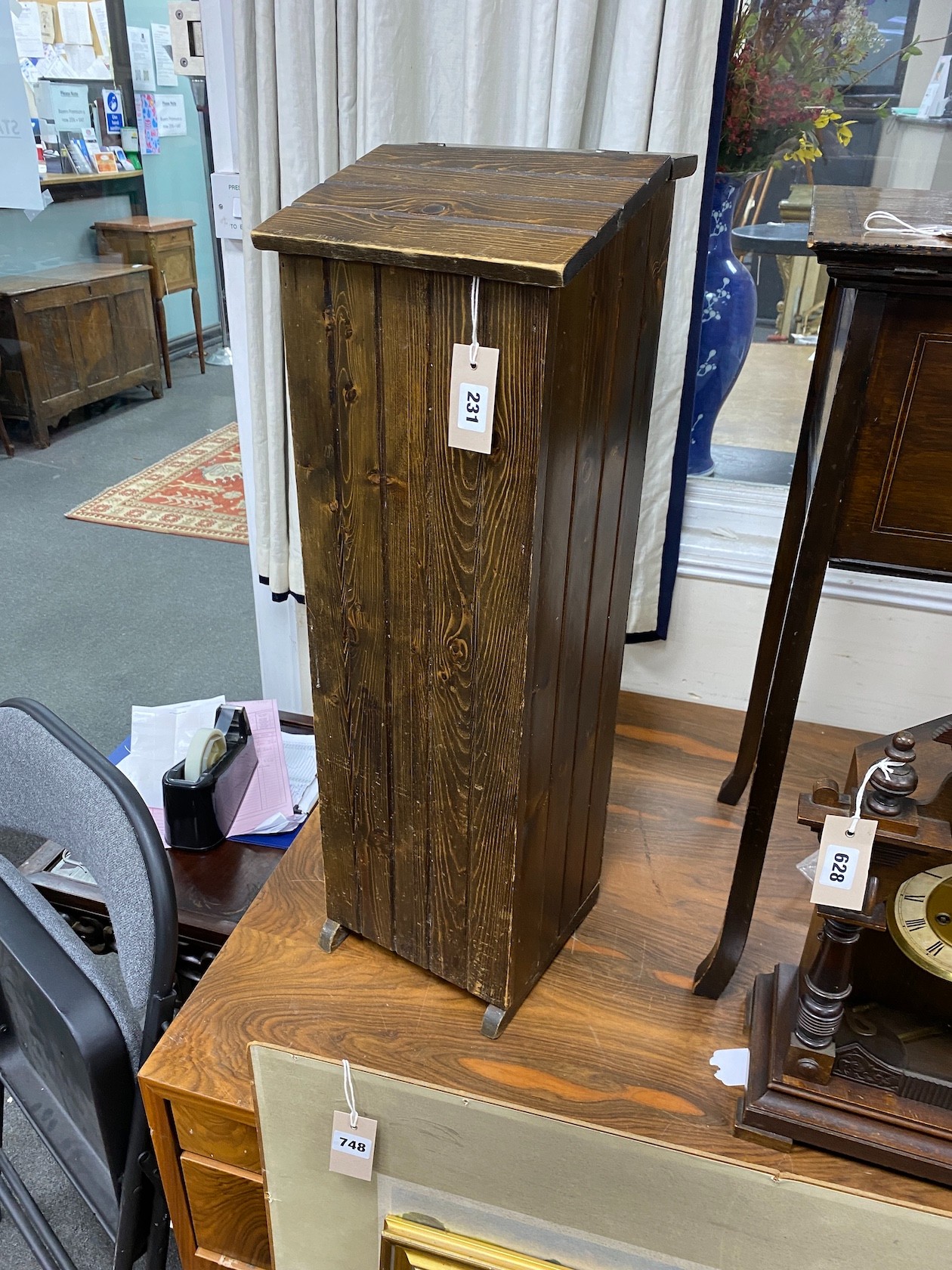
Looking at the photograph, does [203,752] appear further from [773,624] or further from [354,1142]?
[773,624]

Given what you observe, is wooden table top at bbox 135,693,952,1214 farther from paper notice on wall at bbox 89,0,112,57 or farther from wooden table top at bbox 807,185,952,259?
paper notice on wall at bbox 89,0,112,57

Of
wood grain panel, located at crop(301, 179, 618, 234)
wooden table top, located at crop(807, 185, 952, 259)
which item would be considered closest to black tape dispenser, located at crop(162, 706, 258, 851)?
wood grain panel, located at crop(301, 179, 618, 234)

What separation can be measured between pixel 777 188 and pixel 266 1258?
63.9 inches

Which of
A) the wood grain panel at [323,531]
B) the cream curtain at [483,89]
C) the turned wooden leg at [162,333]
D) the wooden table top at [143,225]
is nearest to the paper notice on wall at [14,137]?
the wooden table top at [143,225]

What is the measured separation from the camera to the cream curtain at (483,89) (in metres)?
1.14

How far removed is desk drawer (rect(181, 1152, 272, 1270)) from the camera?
1.08 meters

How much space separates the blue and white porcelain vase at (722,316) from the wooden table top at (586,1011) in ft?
2.22

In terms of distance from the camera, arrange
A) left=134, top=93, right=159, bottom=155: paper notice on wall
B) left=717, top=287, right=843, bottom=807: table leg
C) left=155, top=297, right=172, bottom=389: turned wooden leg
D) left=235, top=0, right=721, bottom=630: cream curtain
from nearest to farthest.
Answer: left=717, top=287, right=843, bottom=807: table leg < left=235, top=0, right=721, bottom=630: cream curtain < left=134, top=93, right=159, bottom=155: paper notice on wall < left=155, top=297, right=172, bottom=389: turned wooden leg

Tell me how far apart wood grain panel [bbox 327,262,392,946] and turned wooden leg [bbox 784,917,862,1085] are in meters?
0.45

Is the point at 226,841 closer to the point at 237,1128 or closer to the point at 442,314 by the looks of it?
the point at 237,1128

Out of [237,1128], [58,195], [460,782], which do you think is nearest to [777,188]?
[460,782]

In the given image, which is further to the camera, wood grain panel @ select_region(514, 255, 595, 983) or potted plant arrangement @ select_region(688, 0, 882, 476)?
potted plant arrangement @ select_region(688, 0, 882, 476)

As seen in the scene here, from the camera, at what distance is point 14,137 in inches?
64.6

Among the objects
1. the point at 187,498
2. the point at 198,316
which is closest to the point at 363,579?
the point at 198,316
